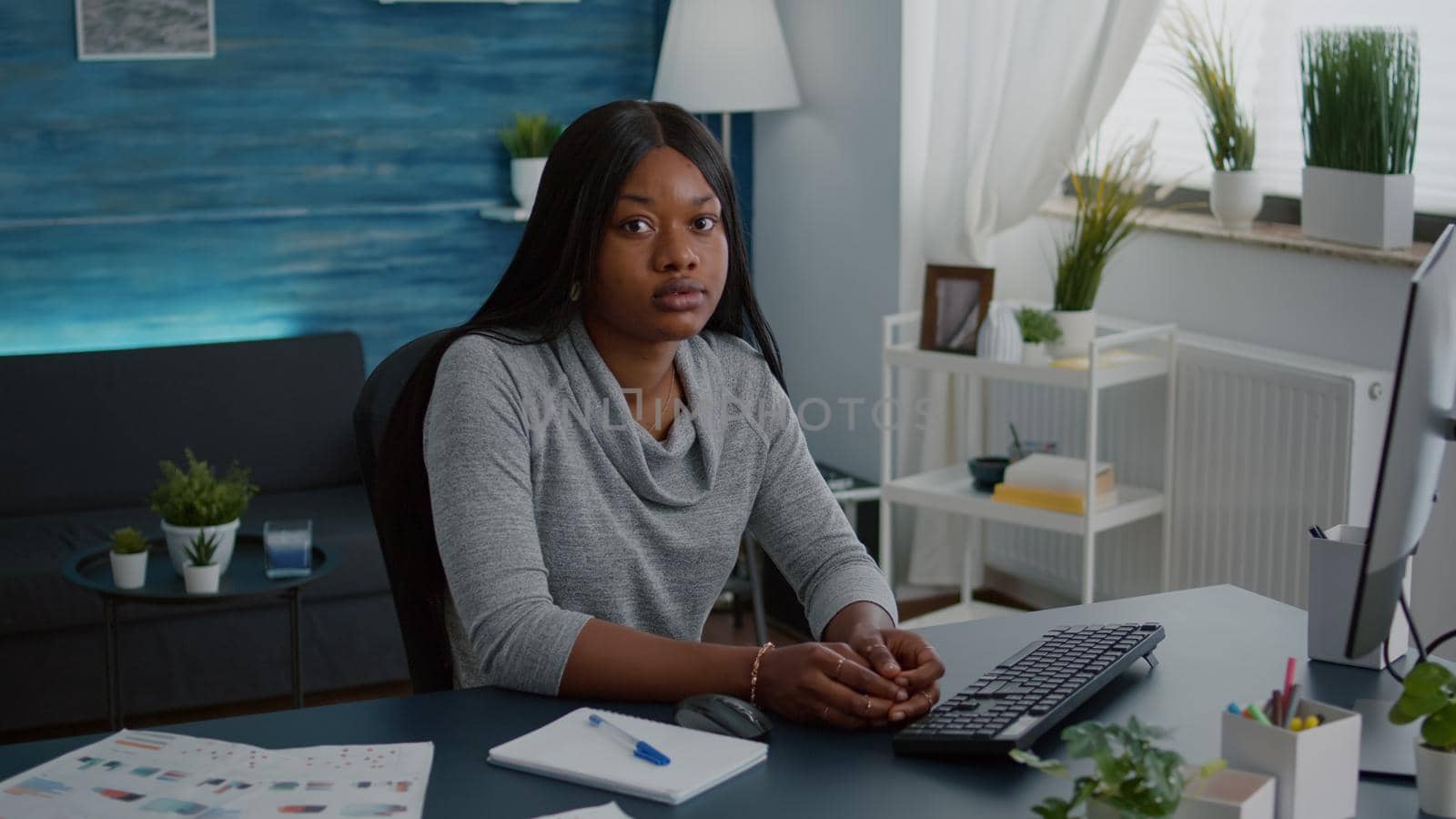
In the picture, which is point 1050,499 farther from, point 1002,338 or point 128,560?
point 128,560

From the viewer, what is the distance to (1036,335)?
10.8 ft

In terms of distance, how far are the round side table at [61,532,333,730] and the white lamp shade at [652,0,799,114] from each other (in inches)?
63.0

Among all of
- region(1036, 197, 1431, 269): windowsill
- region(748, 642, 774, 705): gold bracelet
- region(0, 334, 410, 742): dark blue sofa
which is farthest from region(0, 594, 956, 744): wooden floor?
region(748, 642, 774, 705): gold bracelet

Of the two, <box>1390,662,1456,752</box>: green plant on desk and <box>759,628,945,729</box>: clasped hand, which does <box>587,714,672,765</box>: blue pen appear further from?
<box>1390,662,1456,752</box>: green plant on desk

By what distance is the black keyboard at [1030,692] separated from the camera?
1.33 metres

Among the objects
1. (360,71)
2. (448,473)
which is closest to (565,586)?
(448,473)

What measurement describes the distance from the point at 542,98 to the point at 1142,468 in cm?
193

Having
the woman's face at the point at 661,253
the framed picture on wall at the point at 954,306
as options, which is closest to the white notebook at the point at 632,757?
the woman's face at the point at 661,253

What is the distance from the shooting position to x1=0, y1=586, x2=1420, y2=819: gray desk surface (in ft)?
4.11

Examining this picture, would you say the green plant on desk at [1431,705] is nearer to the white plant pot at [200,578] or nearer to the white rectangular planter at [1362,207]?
the white rectangular planter at [1362,207]

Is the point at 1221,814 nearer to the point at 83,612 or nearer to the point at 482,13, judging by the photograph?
the point at 83,612

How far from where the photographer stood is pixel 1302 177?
309 centimetres

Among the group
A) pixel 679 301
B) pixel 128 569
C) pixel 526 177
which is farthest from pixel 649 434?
pixel 526 177

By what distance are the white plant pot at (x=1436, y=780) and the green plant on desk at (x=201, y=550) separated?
213 cm
